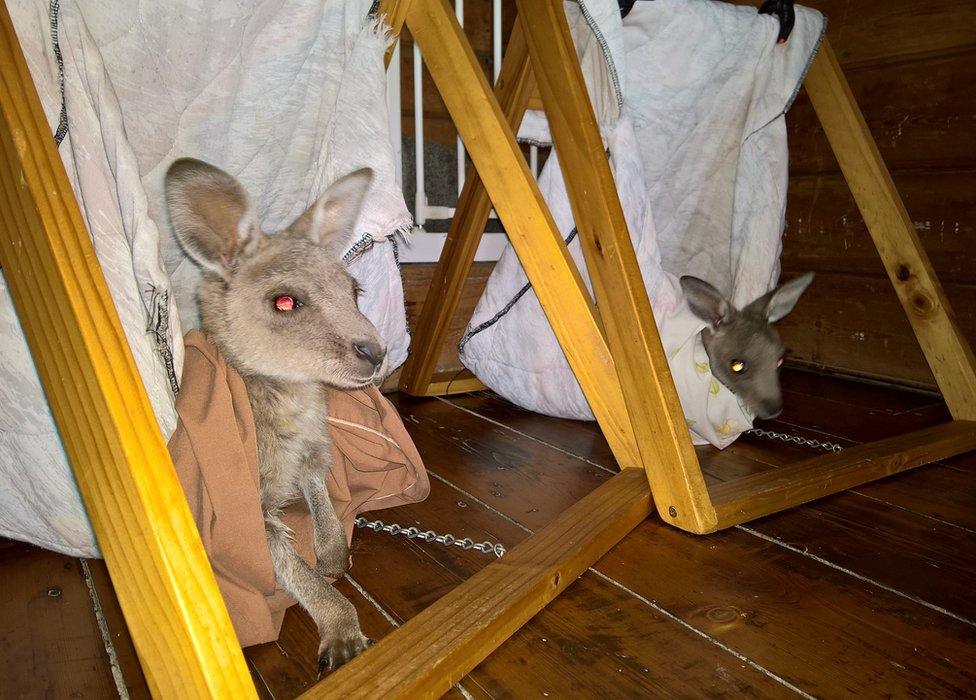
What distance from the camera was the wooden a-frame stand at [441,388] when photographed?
2.04ft

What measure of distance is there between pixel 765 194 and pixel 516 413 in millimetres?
Result: 1012

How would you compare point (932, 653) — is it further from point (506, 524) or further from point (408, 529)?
point (408, 529)

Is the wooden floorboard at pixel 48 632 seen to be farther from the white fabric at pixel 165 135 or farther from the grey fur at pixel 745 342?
the grey fur at pixel 745 342

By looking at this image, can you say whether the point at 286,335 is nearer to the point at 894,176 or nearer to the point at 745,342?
the point at 745,342

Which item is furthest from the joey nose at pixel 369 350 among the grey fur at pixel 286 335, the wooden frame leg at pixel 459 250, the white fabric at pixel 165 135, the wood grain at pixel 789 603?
the wooden frame leg at pixel 459 250

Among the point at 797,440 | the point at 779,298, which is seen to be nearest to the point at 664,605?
the point at 797,440

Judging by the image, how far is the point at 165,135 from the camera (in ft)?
3.84

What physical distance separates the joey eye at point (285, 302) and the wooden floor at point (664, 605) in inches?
19.2

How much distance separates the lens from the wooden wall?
7.61ft

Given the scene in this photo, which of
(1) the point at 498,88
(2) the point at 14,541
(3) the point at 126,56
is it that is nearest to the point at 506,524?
(2) the point at 14,541

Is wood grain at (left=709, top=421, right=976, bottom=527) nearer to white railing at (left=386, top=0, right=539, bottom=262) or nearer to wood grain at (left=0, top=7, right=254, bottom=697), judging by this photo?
wood grain at (left=0, top=7, right=254, bottom=697)

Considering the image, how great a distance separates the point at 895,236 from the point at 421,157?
4.78 ft

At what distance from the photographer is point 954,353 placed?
1951mm

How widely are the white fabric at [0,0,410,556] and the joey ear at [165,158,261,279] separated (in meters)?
0.06
